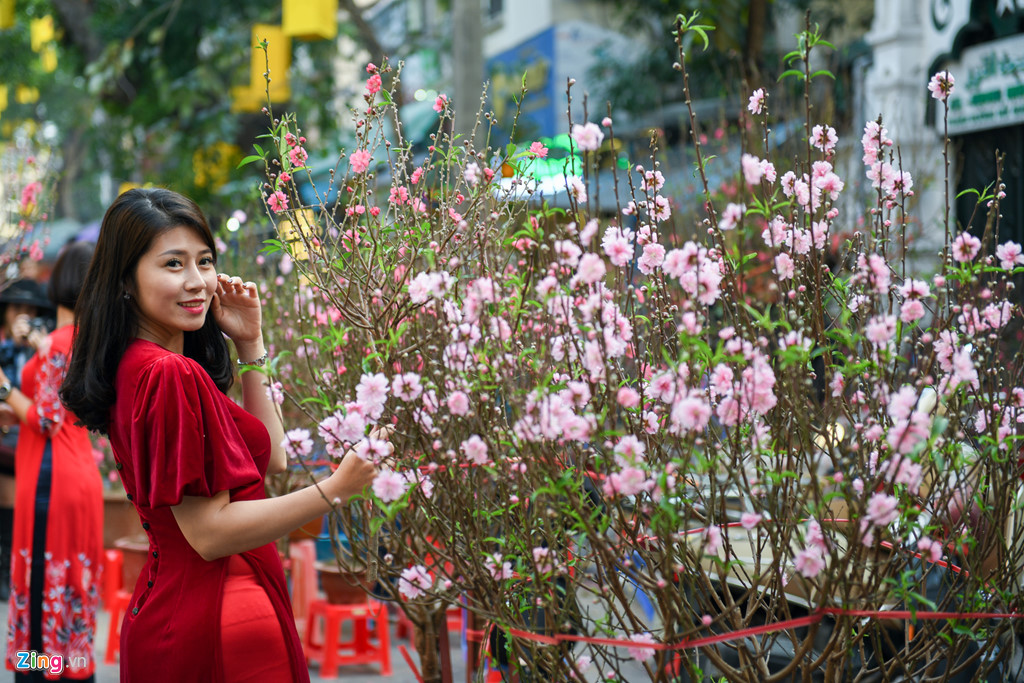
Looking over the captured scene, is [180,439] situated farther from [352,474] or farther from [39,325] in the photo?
[39,325]

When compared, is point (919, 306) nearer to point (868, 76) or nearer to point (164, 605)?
point (164, 605)

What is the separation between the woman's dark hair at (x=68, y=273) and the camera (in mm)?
4457

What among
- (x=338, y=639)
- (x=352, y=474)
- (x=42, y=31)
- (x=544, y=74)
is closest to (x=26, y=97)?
(x=42, y=31)

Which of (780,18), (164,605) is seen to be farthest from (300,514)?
Answer: (780,18)

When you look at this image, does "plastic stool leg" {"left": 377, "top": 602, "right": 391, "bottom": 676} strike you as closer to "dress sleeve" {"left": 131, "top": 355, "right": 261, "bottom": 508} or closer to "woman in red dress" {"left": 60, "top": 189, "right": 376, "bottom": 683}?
"woman in red dress" {"left": 60, "top": 189, "right": 376, "bottom": 683}

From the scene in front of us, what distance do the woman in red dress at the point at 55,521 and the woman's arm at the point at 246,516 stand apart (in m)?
2.51

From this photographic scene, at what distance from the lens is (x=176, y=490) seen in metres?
2.08

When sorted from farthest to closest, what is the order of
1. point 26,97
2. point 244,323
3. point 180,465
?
point 26,97 < point 244,323 < point 180,465

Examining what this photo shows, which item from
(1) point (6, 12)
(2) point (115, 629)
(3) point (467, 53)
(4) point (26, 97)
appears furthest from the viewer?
(4) point (26, 97)

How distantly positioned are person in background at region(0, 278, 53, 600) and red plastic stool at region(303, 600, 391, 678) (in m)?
2.29

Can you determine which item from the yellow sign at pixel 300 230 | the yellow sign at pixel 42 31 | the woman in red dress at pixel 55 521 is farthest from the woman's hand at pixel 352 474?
the yellow sign at pixel 42 31

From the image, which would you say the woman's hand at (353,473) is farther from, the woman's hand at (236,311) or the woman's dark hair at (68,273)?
the woman's dark hair at (68,273)

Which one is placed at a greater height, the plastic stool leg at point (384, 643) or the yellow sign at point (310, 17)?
the yellow sign at point (310, 17)

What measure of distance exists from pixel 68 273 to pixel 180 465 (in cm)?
277
